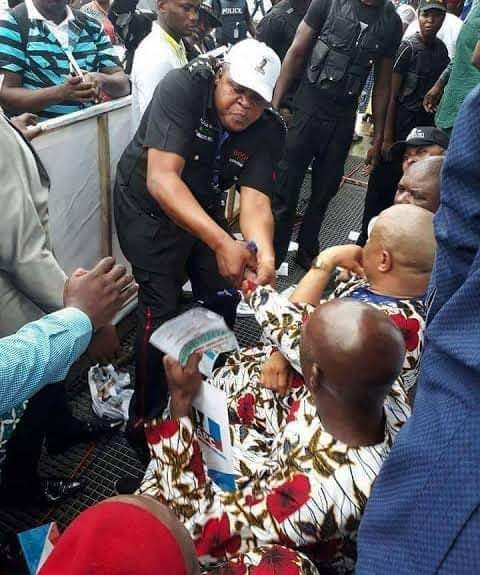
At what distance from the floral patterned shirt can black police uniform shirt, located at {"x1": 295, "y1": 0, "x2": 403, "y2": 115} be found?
7.41 feet

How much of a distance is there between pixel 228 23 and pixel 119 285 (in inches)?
204

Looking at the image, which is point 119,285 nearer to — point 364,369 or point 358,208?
point 364,369

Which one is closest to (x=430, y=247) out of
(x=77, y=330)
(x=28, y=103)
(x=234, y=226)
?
(x=77, y=330)

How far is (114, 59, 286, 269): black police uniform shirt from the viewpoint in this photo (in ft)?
6.61

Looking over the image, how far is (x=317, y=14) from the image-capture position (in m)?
3.29

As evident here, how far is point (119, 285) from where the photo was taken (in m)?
1.41

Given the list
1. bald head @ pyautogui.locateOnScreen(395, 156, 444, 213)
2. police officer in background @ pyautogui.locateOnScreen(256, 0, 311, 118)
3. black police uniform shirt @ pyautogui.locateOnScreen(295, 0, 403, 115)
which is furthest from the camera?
police officer in background @ pyautogui.locateOnScreen(256, 0, 311, 118)

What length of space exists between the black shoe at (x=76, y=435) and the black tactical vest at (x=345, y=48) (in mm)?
2508

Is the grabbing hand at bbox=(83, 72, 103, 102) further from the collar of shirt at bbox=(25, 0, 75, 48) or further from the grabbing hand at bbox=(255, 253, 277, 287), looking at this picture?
the grabbing hand at bbox=(255, 253, 277, 287)

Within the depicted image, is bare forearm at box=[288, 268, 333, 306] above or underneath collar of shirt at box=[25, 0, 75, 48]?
underneath

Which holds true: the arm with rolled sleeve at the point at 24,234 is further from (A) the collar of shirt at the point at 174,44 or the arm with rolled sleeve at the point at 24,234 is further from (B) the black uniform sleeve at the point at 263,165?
(A) the collar of shirt at the point at 174,44

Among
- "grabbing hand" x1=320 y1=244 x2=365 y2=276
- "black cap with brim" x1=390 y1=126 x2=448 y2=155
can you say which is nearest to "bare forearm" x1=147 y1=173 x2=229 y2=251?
"grabbing hand" x1=320 y1=244 x2=365 y2=276

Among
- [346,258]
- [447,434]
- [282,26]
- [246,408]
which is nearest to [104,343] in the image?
[246,408]

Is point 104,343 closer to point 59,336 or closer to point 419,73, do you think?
point 59,336
